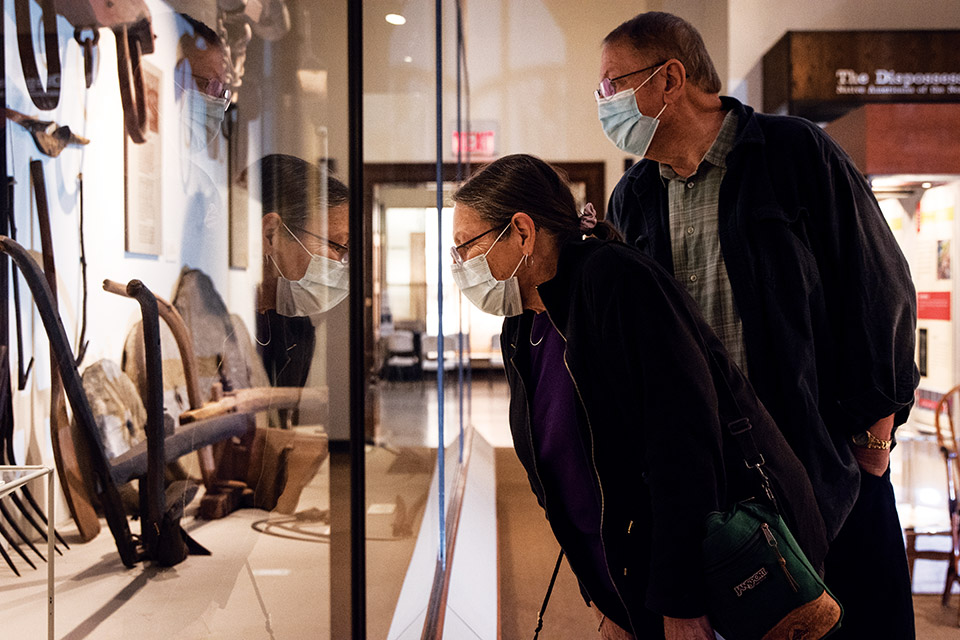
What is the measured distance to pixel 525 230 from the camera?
122 centimetres

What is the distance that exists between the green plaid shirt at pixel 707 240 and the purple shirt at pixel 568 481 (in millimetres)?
345

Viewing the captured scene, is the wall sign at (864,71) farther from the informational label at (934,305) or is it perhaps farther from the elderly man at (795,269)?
the elderly man at (795,269)

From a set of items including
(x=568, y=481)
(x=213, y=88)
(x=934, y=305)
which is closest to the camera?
(x=213, y=88)

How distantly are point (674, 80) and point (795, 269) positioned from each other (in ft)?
1.36

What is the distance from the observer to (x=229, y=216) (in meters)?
0.67

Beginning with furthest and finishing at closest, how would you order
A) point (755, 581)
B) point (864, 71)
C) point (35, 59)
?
point (864, 71) < point (755, 581) < point (35, 59)

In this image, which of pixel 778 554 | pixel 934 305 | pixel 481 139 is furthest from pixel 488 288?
pixel 934 305

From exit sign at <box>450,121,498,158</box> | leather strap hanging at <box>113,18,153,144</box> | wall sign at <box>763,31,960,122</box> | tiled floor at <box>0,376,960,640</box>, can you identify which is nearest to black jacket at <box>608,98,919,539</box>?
tiled floor at <box>0,376,960,640</box>

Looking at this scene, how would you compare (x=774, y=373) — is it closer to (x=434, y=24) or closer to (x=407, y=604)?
(x=407, y=604)

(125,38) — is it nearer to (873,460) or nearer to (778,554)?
(778,554)

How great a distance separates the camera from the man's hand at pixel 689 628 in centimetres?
94

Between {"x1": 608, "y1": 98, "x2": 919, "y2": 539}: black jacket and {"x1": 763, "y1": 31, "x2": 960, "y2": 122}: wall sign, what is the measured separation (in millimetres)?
3889

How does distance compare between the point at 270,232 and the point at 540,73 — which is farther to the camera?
the point at 540,73

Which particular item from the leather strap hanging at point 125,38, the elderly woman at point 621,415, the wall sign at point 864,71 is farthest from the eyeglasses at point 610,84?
the wall sign at point 864,71
